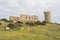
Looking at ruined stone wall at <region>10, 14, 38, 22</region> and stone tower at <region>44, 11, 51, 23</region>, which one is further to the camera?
stone tower at <region>44, 11, 51, 23</region>

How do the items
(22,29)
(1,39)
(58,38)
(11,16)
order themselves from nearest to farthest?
(1,39) → (58,38) → (22,29) → (11,16)

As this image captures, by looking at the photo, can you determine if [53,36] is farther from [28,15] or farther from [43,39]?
[28,15]

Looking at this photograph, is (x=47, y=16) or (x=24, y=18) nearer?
(x=24, y=18)

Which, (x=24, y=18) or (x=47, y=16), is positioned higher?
(x=47, y=16)

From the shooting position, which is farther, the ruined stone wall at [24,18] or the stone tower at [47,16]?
the stone tower at [47,16]

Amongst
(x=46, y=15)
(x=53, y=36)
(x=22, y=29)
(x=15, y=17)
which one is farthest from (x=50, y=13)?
(x=53, y=36)

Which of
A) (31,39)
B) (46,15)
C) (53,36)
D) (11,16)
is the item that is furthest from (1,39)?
(46,15)

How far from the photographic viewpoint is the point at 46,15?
72188 millimetres

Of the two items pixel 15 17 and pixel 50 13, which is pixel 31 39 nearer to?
pixel 15 17

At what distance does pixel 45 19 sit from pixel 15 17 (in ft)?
43.0

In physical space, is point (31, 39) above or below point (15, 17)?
below

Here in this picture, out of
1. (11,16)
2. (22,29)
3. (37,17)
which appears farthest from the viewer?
(37,17)

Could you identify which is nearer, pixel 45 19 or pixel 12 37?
pixel 12 37

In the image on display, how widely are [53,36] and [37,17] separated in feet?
92.9
